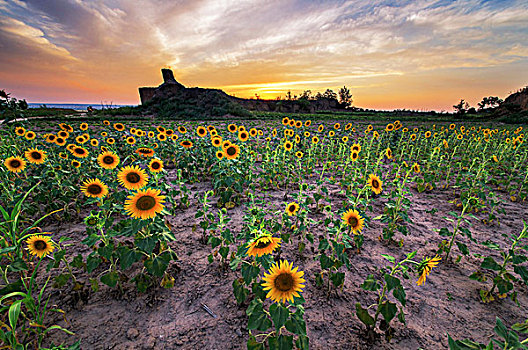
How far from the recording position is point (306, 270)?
2602mm

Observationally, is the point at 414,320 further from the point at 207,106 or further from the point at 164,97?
the point at 164,97

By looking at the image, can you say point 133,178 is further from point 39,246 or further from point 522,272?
point 522,272

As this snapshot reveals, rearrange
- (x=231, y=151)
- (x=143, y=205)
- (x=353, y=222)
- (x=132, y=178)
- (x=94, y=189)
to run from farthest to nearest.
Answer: (x=231, y=151) → (x=94, y=189) → (x=132, y=178) → (x=353, y=222) → (x=143, y=205)

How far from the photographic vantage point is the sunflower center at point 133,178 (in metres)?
2.44

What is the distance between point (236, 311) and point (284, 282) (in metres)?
0.86

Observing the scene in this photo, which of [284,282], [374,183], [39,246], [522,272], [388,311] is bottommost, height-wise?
[388,311]

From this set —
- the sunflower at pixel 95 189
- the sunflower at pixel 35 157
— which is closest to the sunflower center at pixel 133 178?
the sunflower at pixel 95 189

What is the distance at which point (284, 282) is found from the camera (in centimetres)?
155

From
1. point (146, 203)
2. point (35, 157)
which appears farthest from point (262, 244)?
point (35, 157)

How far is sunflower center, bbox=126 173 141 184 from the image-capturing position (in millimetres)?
2435

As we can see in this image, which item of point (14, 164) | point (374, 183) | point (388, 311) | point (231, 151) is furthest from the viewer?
point (231, 151)

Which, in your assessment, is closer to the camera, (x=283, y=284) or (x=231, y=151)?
(x=283, y=284)

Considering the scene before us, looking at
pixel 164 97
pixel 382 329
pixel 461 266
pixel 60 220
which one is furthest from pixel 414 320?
pixel 164 97

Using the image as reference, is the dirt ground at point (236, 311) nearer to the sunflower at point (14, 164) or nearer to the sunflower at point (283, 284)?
the sunflower at point (283, 284)
